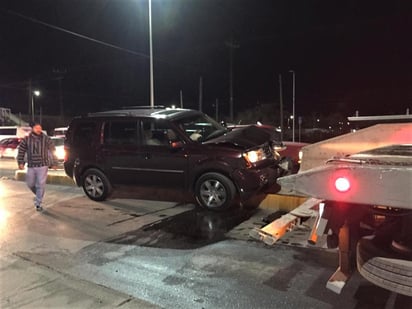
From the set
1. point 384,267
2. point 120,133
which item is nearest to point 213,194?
point 120,133

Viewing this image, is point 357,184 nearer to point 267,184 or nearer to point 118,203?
point 267,184

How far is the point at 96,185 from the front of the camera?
9219 millimetres

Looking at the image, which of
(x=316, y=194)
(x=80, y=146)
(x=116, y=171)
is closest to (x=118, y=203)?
(x=116, y=171)

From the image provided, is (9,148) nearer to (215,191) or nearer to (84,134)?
(84,134)

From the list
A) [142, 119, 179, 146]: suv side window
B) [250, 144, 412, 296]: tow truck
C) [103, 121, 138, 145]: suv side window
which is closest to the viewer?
[250, 144, 412, 296]: tow truck

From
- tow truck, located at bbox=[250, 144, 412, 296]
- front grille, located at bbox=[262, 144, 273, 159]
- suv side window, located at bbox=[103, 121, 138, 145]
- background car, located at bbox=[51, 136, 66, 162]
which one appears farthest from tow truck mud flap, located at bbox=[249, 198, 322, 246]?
background car, located at bbox=[51, 136, 66, 162]

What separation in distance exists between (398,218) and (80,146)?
7356 mm

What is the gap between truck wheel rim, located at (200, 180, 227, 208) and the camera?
25.3 ft

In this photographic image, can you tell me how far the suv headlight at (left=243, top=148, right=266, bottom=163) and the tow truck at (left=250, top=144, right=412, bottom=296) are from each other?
399 centimetres

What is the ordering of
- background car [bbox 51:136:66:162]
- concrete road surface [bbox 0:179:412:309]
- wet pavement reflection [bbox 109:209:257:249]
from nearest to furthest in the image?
1. concrete road surface [bbox 0:179:412:309]
2. wet pavement reflection [bbox 109:209:257:249]
3. background car [bbox 51:136:66:162]

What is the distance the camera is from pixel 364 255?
3209mm

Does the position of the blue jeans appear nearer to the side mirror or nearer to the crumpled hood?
the side mirror

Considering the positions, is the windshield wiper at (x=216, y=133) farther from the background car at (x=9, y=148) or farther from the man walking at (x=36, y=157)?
the background car at (x=9, y=148)

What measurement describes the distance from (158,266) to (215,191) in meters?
2.65
